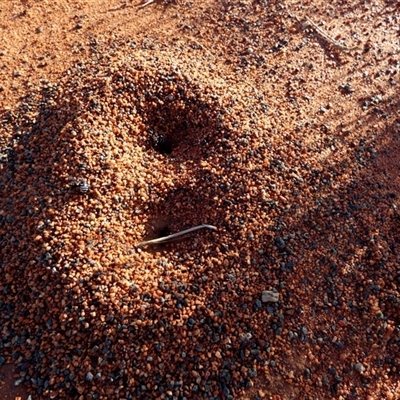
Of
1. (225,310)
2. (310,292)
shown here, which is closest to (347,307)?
(310,292)

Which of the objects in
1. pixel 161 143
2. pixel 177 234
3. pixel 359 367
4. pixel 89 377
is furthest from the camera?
pixel 161 143

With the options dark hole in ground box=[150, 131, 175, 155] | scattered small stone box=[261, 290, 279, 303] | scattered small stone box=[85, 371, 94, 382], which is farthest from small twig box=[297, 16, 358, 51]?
scattered small stone box=[85, 371, 94, 382]

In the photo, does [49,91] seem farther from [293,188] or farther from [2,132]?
[293,188]

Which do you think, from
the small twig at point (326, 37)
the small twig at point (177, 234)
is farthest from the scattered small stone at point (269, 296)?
the small twig at point (326, 37)

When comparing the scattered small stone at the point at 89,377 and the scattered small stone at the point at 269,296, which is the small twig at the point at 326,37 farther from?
the scattered small stone at the point at 89,377

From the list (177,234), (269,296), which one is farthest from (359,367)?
(177,234)

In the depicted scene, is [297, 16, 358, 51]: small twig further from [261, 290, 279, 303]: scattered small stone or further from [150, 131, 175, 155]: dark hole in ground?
[261, 290, 279, 303]: scattered small stone

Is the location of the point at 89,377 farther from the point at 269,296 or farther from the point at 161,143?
the point at 161,143

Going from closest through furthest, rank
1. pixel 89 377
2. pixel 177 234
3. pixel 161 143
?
pixel 89 377 → pixel 177 234 → pixel 161 143

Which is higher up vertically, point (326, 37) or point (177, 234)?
point (326, 37)
